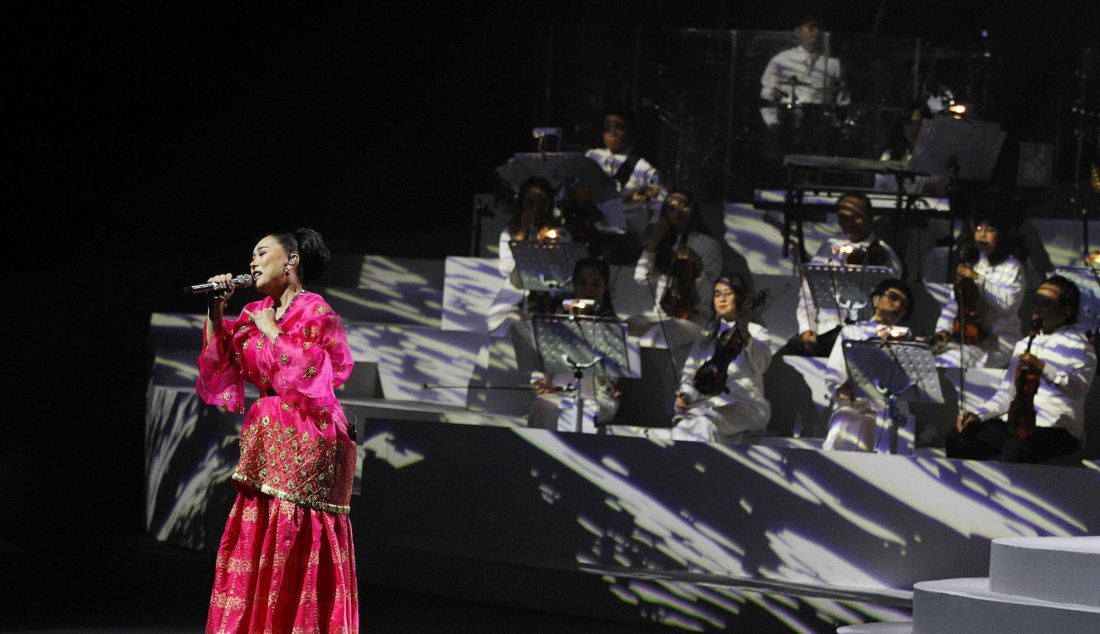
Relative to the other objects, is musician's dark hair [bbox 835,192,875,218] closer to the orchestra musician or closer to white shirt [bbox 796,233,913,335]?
white shirt [bbox 796,233,913,335]

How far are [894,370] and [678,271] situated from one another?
1.62m

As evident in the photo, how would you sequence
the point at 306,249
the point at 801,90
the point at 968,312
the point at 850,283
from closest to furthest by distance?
the point at 306,249 < the point at 850,283 < the point at 968,312 < the point at 801,90

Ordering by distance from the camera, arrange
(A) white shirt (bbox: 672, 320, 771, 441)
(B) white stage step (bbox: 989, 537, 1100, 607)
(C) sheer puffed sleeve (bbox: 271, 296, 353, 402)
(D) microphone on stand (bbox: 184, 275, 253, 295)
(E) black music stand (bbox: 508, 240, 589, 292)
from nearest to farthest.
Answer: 1. (D) microphone on stand (bbox: 184, 275, 253, 295)
2. (C) sheer puffed sleeve (bbox: 271, 296, 353, 402)
3. (B) white stage step (bbox: 989, 537, 1100, 607)
4. (A) white shirt (bbox: 672, 320, 771, 441)
5. (E) black music stand (bbox: 508, 240, 589, 292)

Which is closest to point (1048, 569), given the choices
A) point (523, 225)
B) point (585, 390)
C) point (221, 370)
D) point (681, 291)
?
point (221, 370)

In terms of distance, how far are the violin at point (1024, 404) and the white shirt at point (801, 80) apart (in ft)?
8.43

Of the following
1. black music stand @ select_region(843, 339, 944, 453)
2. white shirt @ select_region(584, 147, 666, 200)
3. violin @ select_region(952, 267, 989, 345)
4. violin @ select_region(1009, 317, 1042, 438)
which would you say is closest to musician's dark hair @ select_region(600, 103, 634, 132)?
white shirt @ select_region(584, 147, 666, 200)

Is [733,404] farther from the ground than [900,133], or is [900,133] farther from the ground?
[900,133]

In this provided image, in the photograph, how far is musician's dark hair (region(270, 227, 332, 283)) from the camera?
4203 millimetres

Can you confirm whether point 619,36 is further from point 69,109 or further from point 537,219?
point 69,109

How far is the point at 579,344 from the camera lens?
661cm

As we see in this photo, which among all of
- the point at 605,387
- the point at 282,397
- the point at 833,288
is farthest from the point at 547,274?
the point at 282,397

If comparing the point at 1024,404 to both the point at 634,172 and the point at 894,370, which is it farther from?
the point at 634,172

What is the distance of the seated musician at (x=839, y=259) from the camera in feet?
24.4

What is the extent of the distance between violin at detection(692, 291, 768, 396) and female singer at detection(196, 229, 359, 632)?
289cm
